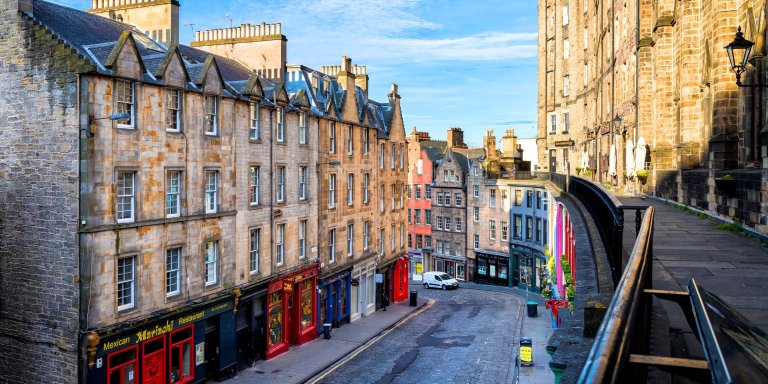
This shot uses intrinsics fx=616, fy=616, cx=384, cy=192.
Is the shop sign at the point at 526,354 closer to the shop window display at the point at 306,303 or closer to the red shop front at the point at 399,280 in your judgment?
the shop window display at the point at 306,303

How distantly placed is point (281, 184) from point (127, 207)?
11.4 meters

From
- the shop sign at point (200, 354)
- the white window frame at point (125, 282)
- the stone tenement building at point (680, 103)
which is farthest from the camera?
the shop sign at point (200, 354)

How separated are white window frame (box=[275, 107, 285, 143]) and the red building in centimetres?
3973

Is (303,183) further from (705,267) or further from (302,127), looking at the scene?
(705,267)

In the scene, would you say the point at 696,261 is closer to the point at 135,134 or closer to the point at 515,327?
the point at 135,134

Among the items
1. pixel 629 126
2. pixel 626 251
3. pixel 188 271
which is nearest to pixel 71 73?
pixel 188 271

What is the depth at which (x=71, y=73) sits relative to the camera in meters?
20.8

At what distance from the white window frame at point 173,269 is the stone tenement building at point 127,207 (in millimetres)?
43

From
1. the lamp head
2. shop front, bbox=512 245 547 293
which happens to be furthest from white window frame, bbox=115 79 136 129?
shop front, bbox=512 245 547 293

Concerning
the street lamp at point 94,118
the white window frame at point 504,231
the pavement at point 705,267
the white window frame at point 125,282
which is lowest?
the white window frame at point 504,231

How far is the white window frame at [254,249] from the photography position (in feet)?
98.0

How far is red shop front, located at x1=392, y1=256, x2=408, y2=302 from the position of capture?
168ft

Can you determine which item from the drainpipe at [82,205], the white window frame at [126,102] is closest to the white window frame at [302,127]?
the white window frame at [126,102]

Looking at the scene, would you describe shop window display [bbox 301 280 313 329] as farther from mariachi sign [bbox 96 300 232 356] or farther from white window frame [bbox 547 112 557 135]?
white window frame [bbox 547 112 557 135]
